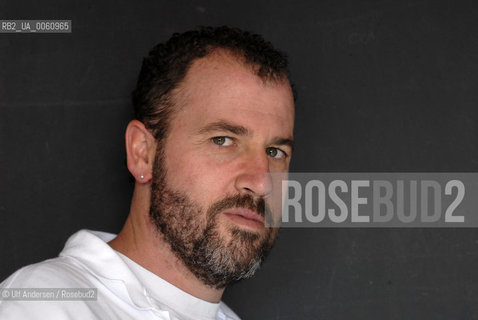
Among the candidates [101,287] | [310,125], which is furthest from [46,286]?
[310,125]

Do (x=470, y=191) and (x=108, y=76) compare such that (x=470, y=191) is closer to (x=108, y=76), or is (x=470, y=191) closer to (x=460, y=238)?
(x=460, y=238)

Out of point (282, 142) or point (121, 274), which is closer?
point (121, 274)

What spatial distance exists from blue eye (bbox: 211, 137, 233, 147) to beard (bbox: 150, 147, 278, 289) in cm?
14

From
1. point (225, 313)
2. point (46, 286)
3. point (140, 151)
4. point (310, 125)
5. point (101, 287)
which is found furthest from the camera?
point (310, 125)

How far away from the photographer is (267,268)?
6.36 feet

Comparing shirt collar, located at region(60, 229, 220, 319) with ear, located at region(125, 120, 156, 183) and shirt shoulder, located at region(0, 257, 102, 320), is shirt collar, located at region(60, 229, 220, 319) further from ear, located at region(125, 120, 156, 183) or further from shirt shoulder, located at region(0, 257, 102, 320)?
ear, located at region(125, 120, 156, 183)

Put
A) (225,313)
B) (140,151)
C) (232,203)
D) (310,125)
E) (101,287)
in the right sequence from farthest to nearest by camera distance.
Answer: (310,125), (225,313), (140,151), (232,203), (101,287)

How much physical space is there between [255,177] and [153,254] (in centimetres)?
32

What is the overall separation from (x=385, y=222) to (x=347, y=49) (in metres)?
0.57

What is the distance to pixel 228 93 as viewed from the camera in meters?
1.52

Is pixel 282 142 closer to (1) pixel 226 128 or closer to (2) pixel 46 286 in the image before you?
(1) pixel 226 128

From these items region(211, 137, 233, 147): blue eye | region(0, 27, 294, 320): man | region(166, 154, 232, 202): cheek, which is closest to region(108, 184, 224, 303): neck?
region(0, 27, 294, 320): man

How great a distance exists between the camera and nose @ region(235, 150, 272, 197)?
1457mm

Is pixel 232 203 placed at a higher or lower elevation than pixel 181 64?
lower
